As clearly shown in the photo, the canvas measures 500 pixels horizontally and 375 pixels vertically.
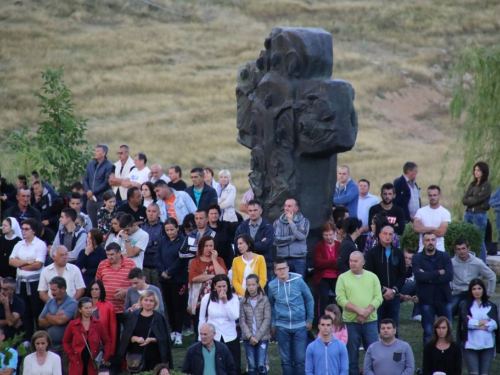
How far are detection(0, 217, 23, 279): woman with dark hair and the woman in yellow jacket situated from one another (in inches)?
142

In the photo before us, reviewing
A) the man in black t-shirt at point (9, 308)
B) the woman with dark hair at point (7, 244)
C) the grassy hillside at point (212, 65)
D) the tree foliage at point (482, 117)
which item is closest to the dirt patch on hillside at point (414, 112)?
the grassy hillside at point (212, 65)

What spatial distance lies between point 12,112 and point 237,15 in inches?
843

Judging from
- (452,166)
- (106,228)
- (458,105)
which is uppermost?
(458,105)

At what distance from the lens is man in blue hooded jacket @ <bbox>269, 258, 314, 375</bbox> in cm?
1248

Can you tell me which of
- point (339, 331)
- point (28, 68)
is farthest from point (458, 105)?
point (28, 68)

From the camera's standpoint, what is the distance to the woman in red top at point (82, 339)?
491 inches

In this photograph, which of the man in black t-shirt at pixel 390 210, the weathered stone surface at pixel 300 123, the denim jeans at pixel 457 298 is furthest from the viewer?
the man in black t-shirt at pixel 390 210

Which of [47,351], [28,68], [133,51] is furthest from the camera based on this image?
[133,51]

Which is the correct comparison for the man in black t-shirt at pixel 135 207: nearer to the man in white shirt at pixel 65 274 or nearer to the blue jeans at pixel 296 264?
the man in white shirt at pixel 65 274

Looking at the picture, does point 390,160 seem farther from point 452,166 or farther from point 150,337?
point 150,337

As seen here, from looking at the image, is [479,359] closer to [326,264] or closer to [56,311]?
[326,264]

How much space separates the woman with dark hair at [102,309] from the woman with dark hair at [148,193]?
3425 millimetres

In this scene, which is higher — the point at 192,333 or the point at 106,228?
the point at 106,228

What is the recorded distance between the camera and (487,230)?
18.9 m
